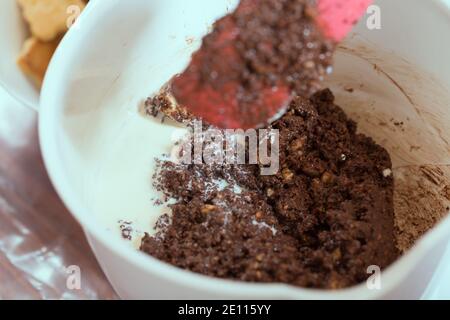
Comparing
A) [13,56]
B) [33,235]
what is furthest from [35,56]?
[33,235]

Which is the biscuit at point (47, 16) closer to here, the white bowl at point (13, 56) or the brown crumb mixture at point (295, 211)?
the white bowl at point (13, 56)

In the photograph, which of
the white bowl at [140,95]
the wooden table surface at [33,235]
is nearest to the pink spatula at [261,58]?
the white bowl at [140,95]

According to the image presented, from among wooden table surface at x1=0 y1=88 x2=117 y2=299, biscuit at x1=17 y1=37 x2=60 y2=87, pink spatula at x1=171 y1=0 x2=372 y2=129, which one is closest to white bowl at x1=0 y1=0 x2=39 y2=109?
biscuit at x1=17 y1=37 x2=60 y2=87

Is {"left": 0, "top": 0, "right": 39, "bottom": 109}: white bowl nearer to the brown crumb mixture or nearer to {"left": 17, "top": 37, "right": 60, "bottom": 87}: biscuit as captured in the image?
{"left": 17, "top": 37, "right": 60, "bottom": 87}: biscuit

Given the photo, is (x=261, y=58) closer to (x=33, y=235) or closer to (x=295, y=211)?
(x=295, y=211)

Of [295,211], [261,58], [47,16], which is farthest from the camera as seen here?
[47,16]
